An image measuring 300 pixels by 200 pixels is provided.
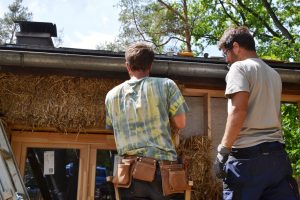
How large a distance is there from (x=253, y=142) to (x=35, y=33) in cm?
393

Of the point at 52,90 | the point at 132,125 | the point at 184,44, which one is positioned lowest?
the point at 132,125

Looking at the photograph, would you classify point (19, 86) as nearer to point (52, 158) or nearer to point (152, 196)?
point (52, 158)

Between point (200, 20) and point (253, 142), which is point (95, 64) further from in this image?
point (200, 20)

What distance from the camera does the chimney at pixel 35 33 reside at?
5441mm

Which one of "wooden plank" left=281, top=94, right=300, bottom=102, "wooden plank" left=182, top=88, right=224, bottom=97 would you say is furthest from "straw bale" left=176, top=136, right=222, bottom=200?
"wooden plank" left=281, top=94, right=300, bottom=102

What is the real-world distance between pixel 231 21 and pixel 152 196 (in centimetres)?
1690

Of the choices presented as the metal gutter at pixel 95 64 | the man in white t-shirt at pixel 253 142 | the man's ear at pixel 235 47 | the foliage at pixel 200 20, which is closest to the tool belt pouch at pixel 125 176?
the man in white t-shirt at pixel 253 142

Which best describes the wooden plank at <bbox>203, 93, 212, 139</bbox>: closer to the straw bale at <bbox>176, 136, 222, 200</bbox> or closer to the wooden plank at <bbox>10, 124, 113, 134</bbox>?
Answer: the straw bale at <bbox>176, 136, 222, 200</bbox>

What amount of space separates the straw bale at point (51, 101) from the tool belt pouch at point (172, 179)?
1899 millimetres

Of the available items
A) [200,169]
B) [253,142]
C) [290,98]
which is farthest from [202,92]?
[253,142]

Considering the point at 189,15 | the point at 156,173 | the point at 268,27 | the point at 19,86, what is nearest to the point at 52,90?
the point at 19,86

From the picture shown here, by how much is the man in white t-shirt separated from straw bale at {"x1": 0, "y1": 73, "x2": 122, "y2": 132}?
2082 mm

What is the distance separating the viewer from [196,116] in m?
4.80

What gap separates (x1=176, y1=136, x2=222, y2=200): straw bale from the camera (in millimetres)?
4379
